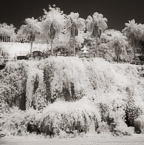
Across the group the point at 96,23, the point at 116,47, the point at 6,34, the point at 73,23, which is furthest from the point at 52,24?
the point at 6,34

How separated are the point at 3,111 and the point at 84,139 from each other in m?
10.2

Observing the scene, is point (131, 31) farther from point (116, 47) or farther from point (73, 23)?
point (73, 23)

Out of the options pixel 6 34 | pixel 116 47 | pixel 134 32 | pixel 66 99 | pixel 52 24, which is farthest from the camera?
pixel 6 34

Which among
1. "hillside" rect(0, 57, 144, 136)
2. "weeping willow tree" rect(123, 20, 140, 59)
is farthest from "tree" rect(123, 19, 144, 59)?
"hillside" rect(0, 57, 144, 136)

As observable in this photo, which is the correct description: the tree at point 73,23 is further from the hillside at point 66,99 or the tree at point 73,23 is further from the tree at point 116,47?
the hillside at point 66,99

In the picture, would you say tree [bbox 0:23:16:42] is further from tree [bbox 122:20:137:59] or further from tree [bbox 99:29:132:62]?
tree [bbox 122:20:137:59]

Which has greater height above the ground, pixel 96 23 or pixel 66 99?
pixel 96 23

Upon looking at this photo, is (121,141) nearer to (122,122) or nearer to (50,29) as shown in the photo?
(122,122)

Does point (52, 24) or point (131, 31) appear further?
point (131, 31)

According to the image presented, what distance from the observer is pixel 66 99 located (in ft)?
88.1

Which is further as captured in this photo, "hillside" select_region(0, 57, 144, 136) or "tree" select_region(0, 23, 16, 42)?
"tree" select_region(0, 23, 16, 42)

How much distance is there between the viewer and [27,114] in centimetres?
2545

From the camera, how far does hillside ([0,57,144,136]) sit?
23.6 meters

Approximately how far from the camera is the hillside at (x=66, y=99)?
2362cm
